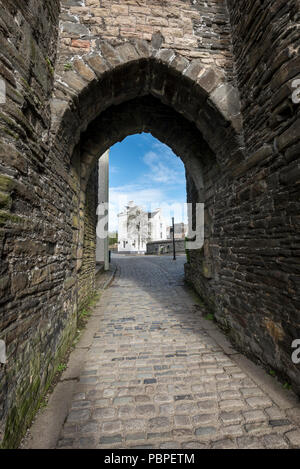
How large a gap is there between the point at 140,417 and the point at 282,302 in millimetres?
1875

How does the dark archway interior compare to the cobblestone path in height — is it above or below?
above

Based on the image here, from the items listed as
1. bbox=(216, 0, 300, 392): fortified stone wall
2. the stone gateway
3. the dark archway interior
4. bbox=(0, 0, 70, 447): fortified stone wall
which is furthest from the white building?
bbox=(0, 0, 70, 447): fortified stone wall

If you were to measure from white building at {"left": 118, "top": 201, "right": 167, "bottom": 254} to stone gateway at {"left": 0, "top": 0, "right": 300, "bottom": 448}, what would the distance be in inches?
1171

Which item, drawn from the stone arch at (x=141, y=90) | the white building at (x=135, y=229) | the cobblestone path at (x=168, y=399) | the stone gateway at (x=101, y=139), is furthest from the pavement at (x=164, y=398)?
the white building at (x=135, y=229)

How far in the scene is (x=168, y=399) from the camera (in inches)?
82.3

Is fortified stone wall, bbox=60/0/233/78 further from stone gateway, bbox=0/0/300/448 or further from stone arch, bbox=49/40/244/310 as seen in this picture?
stone arch, bbox=49/40/244/310

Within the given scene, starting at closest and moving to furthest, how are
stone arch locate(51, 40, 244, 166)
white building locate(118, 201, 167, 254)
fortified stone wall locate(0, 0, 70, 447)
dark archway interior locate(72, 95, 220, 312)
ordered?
1. fortified stone wall locate(0, 0, 70, 447)
2. stone arch locate(51, 40, 244, 166)
3. dark archway interior locate(72, 95, 220, 312)
4. white building locate(118, 201, 167, 254)

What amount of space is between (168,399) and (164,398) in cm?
4

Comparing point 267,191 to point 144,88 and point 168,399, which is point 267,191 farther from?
point 144,88

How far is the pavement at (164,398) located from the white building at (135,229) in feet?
98.0

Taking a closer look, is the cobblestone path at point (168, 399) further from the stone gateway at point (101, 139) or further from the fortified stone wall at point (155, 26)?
the fortified stone wall at point (155, 26)

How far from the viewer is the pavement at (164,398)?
5.50ft

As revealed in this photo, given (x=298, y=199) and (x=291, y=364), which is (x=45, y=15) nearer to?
(x=298, y=199)

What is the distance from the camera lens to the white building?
3388 centimetres
